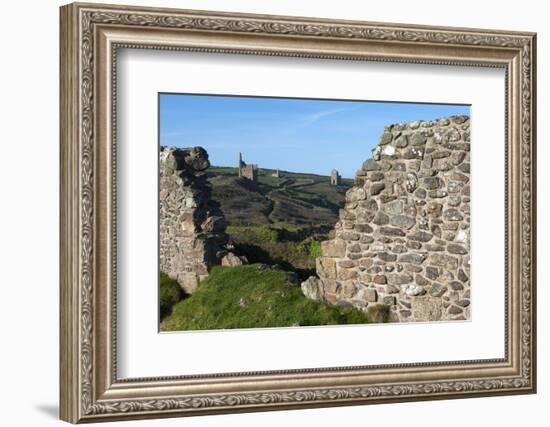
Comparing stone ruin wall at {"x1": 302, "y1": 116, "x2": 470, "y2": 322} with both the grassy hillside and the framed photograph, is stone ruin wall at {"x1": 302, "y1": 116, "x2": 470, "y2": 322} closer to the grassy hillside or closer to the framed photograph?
the framed photograph

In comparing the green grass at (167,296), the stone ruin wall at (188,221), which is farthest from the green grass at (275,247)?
the green grass at (167,296)

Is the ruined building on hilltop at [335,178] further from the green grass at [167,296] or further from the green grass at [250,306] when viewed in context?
the green grass at [167,296]

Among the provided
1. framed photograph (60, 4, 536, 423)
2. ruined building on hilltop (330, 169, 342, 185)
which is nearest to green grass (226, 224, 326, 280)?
framed photograph (60, 4, 536, 423)

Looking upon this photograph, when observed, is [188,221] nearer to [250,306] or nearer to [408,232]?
[250,306]

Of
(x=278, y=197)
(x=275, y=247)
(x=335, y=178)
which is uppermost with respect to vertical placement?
(x=335, y=178)

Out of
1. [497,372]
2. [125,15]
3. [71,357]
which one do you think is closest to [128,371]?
[71,357]

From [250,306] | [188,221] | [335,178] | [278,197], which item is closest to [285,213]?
[278,197]
